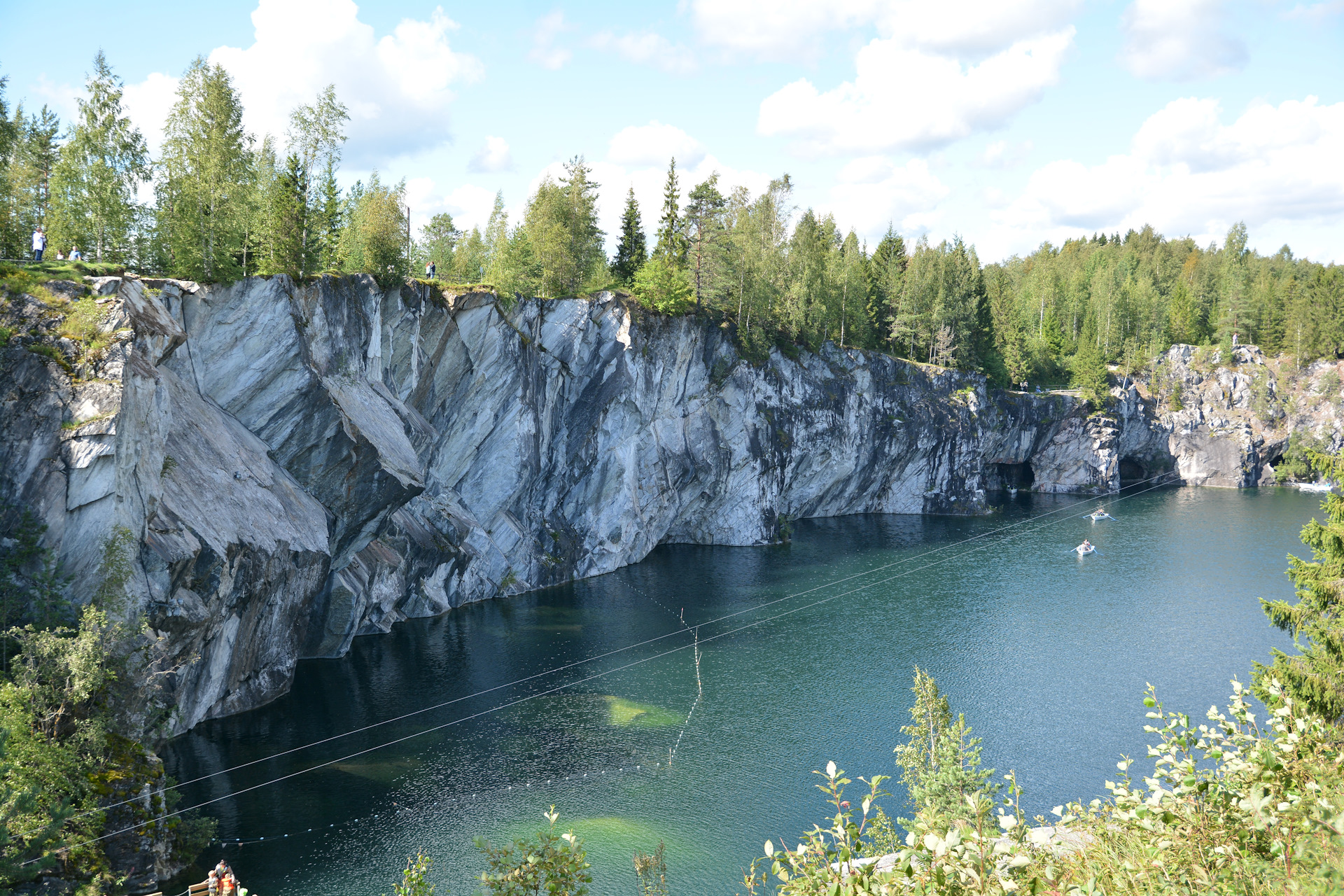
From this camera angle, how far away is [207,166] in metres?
Result: 39.0

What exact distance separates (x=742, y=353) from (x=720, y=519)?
48.3ft

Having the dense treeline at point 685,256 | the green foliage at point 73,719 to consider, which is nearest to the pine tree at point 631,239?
the dense treeline at point 685,256

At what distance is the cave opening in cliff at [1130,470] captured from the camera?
11119 centimetres

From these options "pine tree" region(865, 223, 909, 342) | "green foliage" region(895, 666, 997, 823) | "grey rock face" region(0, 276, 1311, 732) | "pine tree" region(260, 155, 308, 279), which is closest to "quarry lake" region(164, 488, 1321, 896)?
"grey rock face" region(0, 276, 1311, 732)

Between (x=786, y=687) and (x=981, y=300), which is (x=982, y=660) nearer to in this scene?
(x=786, y=687)

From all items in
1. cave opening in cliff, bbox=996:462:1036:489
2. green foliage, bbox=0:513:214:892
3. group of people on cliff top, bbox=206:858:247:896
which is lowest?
group of people on cliff top, bbox=206:858:247:896

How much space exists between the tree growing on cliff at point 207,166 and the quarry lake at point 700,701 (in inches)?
830

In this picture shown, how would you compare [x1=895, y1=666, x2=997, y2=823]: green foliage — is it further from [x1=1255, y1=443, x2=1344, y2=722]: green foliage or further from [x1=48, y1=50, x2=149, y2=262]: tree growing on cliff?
[x1=48, y1=50, x2=149, y2=262]: tree growing on cliff

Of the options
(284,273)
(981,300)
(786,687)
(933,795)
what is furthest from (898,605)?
(981,300)

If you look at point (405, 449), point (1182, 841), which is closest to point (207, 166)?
point (405, 449)

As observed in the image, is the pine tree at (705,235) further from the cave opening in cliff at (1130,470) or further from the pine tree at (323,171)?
the cave opening in cliff at (1130,470)

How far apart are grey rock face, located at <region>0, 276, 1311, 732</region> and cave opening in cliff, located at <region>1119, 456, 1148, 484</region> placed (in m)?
27.7

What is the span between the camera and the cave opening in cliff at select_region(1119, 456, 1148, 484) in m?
111

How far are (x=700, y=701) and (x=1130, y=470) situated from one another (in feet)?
312
